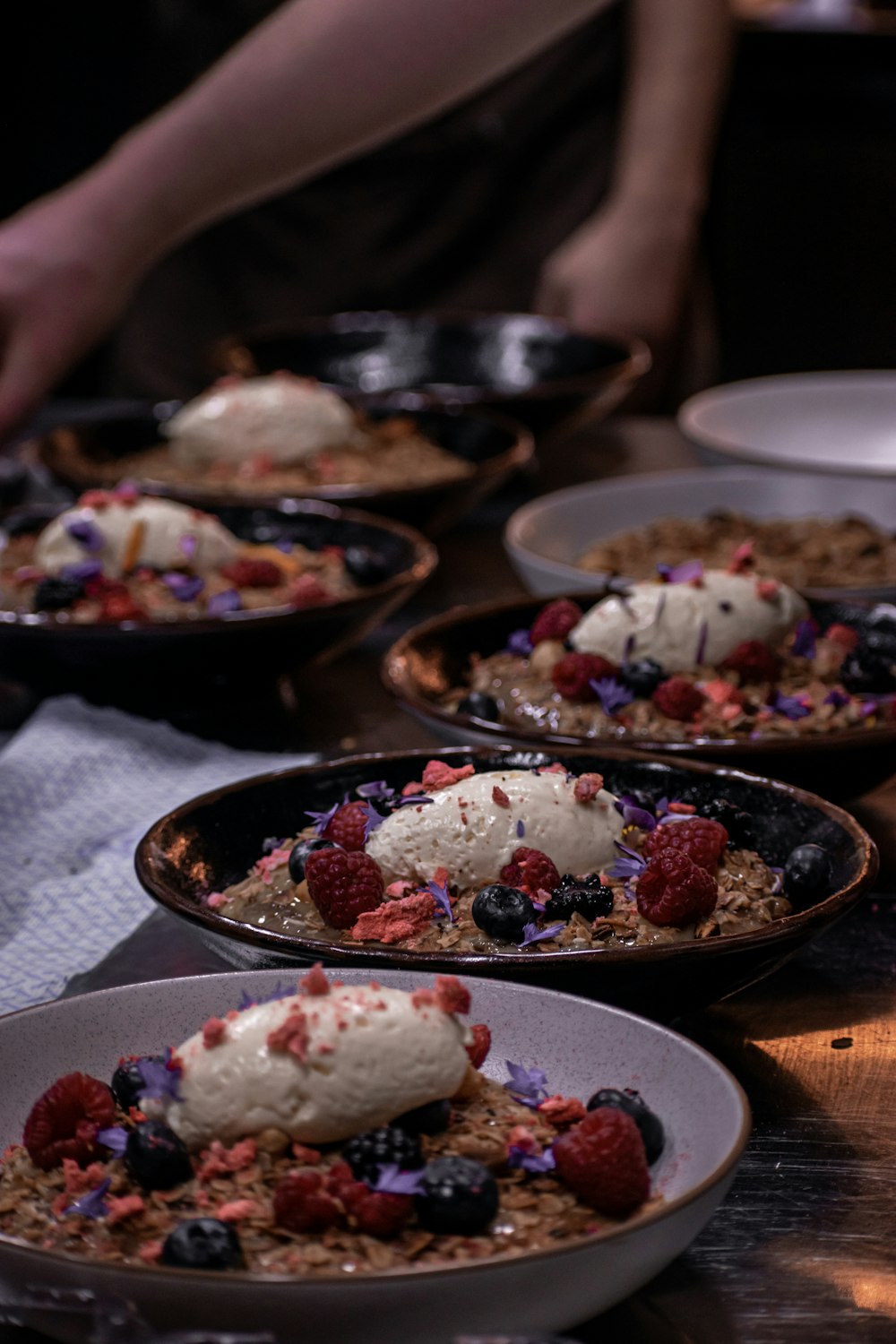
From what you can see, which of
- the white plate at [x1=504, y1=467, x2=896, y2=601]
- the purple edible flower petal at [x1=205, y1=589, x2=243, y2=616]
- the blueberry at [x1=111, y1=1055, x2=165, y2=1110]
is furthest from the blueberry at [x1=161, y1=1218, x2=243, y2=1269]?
the white plate at [x1=504, y1=467, x2=896, y2=601]

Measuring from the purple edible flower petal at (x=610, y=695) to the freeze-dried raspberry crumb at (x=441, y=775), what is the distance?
29 cm

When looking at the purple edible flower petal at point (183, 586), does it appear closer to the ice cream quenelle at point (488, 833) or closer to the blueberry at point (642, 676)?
the blueberry at point (642, 676)

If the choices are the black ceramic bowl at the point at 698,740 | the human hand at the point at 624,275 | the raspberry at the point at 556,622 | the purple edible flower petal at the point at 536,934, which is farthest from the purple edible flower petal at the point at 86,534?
the human hand at the point at 624,275

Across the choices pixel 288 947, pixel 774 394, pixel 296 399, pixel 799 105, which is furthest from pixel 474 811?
pixel 799 105

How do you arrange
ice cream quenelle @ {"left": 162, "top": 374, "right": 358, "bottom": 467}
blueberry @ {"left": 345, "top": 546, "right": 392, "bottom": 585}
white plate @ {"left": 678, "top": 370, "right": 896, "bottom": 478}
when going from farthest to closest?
1. white plate @ {"left": 678, "top": 370, "right": 896, "bottom": 478}
2. ice cream quenelle @ {"left": 162, "top": 374, "right": 358, "bottom": 467}
3. blueberry @ {"left": 345, "top": 546, "right": 392, "bottom": 585}

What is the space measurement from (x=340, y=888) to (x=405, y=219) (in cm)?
292

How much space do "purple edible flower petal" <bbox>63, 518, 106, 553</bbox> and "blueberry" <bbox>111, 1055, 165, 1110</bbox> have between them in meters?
1.11

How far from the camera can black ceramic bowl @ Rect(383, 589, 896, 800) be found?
1.51 metres

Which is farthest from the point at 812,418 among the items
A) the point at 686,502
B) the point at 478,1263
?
the point at 478,1263

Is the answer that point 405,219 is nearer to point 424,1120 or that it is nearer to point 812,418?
point 812,418

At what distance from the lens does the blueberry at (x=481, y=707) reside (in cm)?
168

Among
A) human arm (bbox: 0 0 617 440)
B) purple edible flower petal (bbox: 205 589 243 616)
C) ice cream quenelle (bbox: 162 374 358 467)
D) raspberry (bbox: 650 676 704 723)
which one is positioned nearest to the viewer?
raspberry (bbox: 650 676 704 723)

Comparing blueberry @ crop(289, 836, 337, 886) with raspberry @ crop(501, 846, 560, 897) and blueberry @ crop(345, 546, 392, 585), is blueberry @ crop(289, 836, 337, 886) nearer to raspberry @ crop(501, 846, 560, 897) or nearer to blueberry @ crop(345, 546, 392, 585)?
raspberry @ crop(501, 846, 560, 897)

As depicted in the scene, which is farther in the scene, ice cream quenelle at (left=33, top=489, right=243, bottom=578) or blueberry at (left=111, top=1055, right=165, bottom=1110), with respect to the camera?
ice cream quenelle at (left=33, top=489, right=243, bottom=578)
